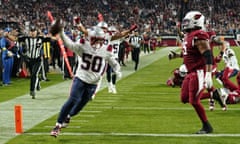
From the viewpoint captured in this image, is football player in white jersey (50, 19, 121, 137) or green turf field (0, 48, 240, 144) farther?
football player in white jersey (50, 19, 121, 137)

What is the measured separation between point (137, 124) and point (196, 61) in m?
1.76

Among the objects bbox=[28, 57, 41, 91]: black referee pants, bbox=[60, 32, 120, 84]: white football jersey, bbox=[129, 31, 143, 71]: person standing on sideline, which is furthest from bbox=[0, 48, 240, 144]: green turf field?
bbox=[129, 31, 143, 71]: person standing on sideline

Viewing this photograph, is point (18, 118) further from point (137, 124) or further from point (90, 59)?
point (137, 124)

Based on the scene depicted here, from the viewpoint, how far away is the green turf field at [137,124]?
390 inches

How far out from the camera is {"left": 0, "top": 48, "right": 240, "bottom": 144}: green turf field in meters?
9.91

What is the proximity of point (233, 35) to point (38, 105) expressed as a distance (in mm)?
46837

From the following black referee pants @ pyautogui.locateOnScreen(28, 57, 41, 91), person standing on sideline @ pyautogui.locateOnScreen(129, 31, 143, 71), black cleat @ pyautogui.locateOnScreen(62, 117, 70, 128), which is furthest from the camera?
person standing on sideline @ pyautogui.locateOnScreen(129, 31, 143, 71)

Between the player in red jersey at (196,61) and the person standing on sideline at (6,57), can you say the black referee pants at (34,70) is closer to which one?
the person standing on sideline at (6,57)

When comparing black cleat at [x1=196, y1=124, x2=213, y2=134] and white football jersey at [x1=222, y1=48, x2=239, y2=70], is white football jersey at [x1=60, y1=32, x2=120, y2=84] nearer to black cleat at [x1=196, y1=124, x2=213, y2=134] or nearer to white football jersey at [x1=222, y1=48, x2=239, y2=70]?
black cleat at [x1=196, y1=124, x2=213, y2=134]

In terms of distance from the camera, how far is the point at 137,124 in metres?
11.7

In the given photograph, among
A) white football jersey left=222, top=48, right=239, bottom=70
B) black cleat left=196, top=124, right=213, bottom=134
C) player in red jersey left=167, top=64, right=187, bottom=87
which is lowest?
player in red jersey left=167, top=64, right=187, bottom=87

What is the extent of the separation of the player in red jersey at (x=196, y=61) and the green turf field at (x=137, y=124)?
1.46 ft

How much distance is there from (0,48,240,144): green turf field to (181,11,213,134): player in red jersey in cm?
44

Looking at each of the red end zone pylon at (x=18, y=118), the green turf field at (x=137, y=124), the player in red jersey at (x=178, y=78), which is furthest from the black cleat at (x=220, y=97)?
the player in red jersey at (x=178, y=78)
